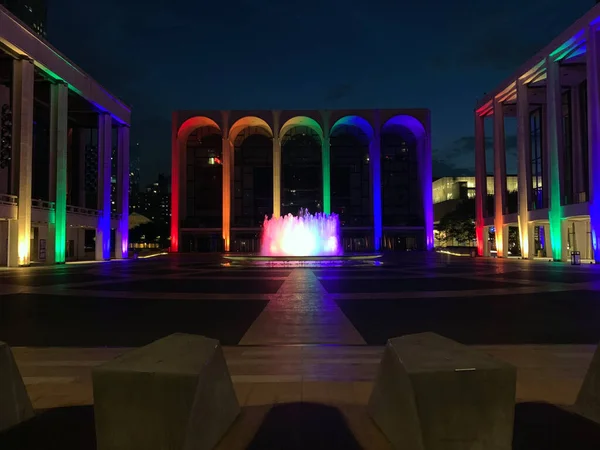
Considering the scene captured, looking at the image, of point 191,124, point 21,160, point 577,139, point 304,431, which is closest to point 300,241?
point 21,160

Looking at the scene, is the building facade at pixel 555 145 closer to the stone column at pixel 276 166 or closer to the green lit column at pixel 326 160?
the green lit column at pixel 326 160

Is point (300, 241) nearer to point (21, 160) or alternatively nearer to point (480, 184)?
point (480, 184)

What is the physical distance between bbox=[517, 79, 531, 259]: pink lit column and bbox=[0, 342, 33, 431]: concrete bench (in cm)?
4162

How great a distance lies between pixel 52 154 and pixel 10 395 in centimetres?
3792

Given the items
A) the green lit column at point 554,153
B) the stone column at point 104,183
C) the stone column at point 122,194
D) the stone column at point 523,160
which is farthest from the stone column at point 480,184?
the stone column at point 104,183

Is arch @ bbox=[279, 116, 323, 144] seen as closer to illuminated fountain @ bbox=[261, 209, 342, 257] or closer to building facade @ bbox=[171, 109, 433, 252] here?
building facade @ bbox=[171, 109, 433, 252]

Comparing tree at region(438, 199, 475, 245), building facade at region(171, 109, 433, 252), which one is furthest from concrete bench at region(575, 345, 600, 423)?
tree at region(438, 199, 475, 245)

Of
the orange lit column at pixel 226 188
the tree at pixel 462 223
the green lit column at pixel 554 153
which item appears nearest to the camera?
the green lit column at pixel 554 153

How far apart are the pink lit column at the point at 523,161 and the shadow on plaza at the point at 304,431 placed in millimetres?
39334

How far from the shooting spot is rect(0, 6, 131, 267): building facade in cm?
3114

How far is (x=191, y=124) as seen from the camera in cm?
6338

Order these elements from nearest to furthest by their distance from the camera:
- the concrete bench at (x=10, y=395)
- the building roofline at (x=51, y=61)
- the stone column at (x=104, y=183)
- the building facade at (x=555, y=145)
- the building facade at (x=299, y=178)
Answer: the concrete bench at (x=10, y=395)
the building roofline at (x=51, y=61)
the building facade at (x=555, y=145)
the stone column at (x=104, y=183)
the building facade at (x=299, y=178)

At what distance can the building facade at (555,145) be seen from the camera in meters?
30.3

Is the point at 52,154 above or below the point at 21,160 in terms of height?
above
